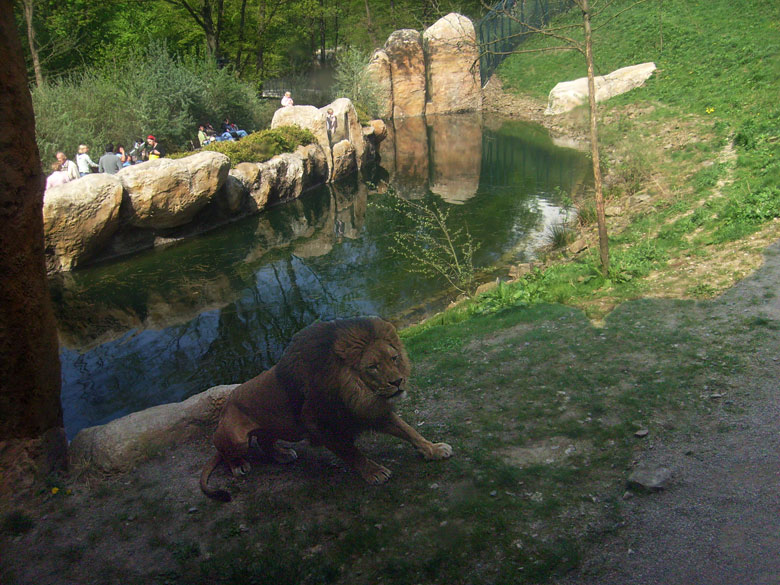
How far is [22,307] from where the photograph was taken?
208 inches

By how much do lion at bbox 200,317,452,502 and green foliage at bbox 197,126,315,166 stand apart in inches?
647

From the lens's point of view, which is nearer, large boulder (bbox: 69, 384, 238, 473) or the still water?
large boulder (bbox: 69, 384, 238, 473)

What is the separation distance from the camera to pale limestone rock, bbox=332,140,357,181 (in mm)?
25656

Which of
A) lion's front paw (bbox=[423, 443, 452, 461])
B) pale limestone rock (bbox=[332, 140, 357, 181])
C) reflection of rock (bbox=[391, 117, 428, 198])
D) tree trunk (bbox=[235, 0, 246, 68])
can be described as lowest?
reflection of rock (bbox=[391, 117, 428, 198])

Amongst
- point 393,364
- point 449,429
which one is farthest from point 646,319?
point 393,364

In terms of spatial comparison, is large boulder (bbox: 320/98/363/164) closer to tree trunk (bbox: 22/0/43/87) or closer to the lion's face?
tree trunk (bbox: 22/0/43/87)

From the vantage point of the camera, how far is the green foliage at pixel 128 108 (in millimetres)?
20500

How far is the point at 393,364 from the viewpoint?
14.3 ft

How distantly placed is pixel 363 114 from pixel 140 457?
28.6 m

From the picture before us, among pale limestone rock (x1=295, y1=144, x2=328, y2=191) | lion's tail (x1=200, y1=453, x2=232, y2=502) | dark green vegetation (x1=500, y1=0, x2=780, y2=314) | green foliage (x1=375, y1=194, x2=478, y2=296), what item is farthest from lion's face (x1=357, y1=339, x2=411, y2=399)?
pale limestone rock (x1=295, y1=144, x2=328, y2=191)

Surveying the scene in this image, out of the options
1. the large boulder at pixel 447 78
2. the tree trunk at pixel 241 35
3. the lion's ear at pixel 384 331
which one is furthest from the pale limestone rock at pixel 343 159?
the lion's ear at pixel 384 331

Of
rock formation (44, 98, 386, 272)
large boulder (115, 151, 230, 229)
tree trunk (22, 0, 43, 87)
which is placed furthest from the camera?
tree trunk (22, 0, 43, 87)

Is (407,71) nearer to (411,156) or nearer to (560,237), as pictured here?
(411,156)

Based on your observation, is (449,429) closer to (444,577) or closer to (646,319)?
(444,577)
